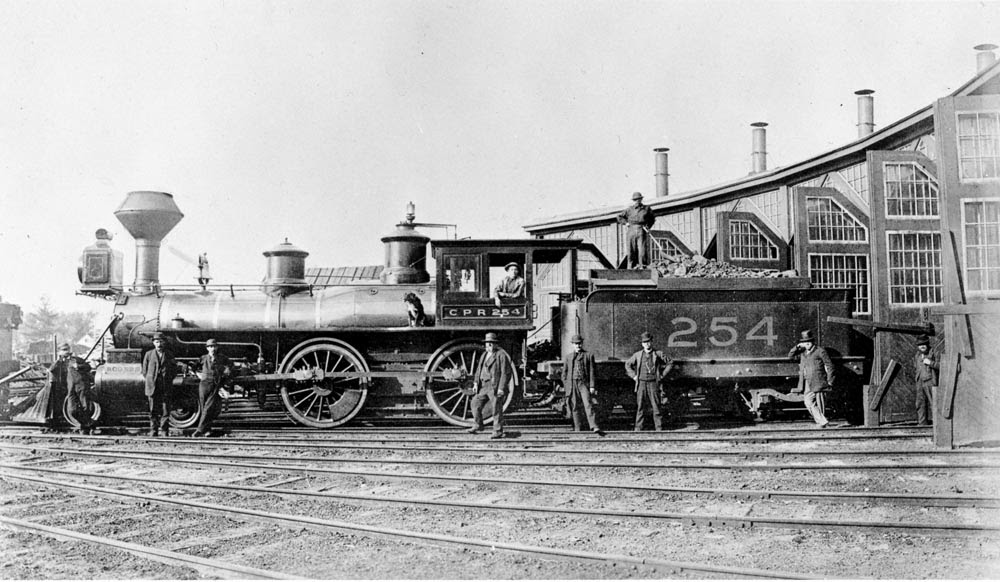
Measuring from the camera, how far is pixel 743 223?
16.2m

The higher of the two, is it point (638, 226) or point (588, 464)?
point (638, 226)

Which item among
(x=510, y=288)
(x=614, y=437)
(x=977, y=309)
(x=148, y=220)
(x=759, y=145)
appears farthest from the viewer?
(x=759, y=145)

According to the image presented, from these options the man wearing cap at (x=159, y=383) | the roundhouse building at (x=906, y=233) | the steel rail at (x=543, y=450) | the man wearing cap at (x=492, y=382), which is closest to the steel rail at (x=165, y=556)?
the steel rail at (x=543, y=450)

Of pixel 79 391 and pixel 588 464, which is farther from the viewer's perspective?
pixel 79 391

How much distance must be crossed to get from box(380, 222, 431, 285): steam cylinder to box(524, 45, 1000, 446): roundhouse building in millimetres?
6369

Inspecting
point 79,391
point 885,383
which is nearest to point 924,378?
point 885,383

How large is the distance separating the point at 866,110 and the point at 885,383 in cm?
1354

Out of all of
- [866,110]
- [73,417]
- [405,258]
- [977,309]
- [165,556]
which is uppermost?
[866,110]

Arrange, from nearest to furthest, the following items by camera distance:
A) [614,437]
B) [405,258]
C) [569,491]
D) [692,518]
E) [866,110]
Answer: [692,518]
[569,491]
[614,437]
[405,258]
[866,110]

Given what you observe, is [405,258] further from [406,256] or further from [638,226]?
[638,226]

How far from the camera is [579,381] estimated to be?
32.2ft

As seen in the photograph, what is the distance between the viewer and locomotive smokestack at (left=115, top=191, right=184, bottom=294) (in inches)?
514

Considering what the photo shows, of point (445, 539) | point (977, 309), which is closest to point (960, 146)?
point (977, 309)

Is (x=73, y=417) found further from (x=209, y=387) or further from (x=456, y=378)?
(x=456, y=378)
